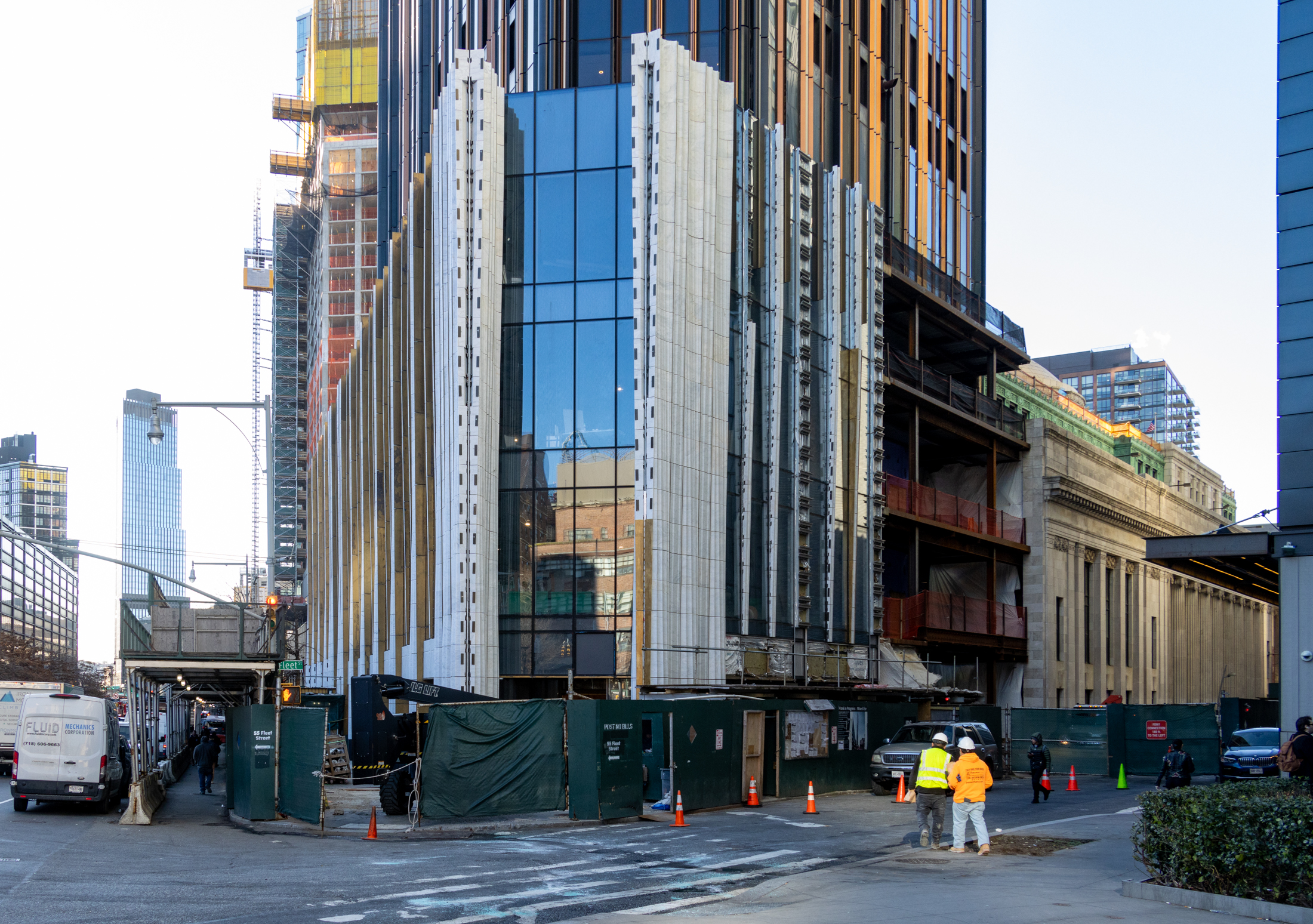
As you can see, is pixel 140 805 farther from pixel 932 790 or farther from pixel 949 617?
pixel 949 617

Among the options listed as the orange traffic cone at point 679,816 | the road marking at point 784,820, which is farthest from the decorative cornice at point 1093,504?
the orange traffic cone at point 679,816

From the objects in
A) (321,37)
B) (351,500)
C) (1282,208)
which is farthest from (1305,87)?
(321,37)

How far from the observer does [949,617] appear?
5056 centimetres

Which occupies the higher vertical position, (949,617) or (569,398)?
(569,398)

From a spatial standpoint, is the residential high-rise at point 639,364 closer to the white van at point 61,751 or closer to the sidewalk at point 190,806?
the sidewalk at point 190,806

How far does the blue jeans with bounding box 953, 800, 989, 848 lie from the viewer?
696 inches

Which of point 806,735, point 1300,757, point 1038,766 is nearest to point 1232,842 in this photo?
point 1300,757

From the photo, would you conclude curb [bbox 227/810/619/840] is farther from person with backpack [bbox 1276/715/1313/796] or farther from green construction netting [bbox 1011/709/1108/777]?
green construction netting [bbox 1011/709/1108/777]

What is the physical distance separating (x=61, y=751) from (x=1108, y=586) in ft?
169

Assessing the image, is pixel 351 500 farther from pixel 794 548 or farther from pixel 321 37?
pixel 321 37

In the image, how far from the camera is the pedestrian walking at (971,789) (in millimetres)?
17734

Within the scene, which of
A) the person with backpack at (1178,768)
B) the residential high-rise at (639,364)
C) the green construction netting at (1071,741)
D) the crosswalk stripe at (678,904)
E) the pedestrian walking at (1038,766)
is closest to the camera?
the crosswalk stripe at (678,904)

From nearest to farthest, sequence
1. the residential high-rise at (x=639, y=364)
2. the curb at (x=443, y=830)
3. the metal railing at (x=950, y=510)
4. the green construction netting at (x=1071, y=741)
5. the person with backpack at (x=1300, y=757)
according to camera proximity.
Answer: the person with backpack at (x=1300, y=757) < the curb at (x=443, y=830) < the residential high-rise at (x=639, y=364) < the green construction netting at (x=1071, y=741) < the metal railing at (x=950, y=510)

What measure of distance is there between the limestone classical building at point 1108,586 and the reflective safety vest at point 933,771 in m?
33.4
